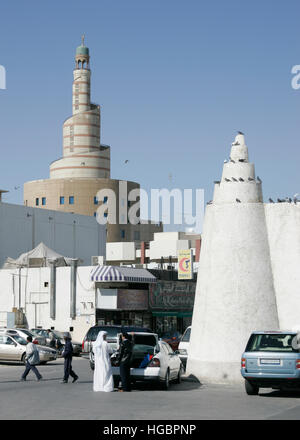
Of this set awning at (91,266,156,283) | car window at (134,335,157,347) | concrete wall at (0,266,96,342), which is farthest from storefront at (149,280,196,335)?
car window at (134,335,157,347)

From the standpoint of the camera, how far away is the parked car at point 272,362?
17.6 meters

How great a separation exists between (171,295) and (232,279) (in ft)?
103

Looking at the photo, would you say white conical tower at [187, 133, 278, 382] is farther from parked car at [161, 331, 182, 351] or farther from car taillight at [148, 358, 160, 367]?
parked car at [161, 331, 182, 351]

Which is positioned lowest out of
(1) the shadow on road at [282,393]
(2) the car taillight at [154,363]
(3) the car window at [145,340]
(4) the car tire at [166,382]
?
(1) the shadow on road at [282,393]

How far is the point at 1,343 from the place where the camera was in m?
31.7

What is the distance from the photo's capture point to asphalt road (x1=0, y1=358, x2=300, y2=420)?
14.2 m

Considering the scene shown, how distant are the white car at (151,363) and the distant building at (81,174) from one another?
88.8 m

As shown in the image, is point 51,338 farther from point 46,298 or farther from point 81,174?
point 81,174

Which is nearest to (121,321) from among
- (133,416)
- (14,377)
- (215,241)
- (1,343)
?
(1,343)

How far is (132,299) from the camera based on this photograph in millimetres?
47719

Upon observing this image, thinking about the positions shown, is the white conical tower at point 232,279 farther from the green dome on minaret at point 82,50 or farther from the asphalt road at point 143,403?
the green dome on minaret at point 82,50

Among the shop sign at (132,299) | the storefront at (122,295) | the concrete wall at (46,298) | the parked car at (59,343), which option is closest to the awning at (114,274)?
the storefront at (122,295)

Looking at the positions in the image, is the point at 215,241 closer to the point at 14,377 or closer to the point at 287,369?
the point at 287,369

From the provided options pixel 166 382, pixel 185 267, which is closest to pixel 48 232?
pixel 185 267
